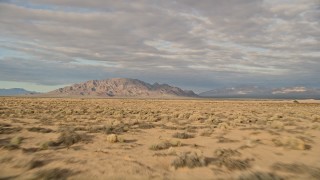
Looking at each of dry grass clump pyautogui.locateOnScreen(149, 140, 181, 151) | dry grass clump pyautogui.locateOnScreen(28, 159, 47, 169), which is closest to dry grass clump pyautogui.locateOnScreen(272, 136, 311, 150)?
dry grass clump pyautogui.locateOnScreen(149, 140, 181, 151)

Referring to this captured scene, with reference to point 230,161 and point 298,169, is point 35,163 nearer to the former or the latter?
point 230,161

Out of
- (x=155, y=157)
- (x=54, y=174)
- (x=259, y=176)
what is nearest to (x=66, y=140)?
(x=155, y=157)

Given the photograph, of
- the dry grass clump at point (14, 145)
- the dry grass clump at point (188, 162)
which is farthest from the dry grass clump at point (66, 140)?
the dry grass clump at point (188, 162)

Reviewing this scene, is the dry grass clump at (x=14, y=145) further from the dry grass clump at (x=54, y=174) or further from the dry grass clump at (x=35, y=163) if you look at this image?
the dry grass clump at (x=54, y=174)

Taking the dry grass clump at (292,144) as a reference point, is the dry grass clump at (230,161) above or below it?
below

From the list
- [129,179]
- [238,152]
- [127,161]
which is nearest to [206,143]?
[238,152]

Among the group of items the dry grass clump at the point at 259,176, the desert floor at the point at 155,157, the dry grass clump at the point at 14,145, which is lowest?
the dry grass clump at the point at 259,176

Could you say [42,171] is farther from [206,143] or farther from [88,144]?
[206,143]

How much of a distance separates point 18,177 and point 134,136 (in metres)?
8.41

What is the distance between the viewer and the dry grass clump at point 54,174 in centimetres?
916

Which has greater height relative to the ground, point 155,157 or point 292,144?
point 292,144

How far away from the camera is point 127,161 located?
11227mm

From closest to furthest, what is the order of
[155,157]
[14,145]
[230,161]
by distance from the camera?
1. [230,161]
2. [155,157]
3. [14,145]

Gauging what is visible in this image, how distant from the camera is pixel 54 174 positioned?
9383mm
